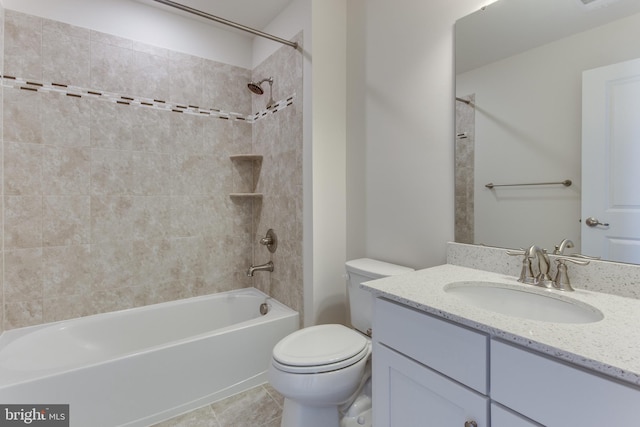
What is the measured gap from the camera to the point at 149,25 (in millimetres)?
2078

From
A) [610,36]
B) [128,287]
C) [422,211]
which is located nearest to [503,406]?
[422,211]

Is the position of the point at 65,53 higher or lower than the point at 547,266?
higher

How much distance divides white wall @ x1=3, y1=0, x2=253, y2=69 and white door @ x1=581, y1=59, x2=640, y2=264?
2.38 metres

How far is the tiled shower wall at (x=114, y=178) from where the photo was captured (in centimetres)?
173

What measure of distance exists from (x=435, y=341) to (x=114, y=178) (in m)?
2.19

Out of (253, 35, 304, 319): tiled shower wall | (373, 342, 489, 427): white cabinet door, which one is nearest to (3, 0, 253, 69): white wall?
(253, 35, 304, 319): tiled shower wall

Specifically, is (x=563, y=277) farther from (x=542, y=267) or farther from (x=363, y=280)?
(x=363, y=280)

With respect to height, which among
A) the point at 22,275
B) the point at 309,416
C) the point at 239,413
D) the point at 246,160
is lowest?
the point at 239,413

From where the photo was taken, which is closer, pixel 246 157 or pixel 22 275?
pixel 22 275

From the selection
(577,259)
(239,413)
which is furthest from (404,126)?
(239,413)

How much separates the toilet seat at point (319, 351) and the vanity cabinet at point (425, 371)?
0.79 ft

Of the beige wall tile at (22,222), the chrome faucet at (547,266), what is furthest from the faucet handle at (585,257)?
the beige wall tile at (22,222)

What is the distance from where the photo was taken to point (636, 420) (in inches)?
20.1

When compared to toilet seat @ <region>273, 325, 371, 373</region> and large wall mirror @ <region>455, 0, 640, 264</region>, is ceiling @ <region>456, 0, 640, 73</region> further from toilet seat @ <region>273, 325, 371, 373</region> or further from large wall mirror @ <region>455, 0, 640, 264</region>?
toilet seat @ <region>273, 325, 371, 373</region>
